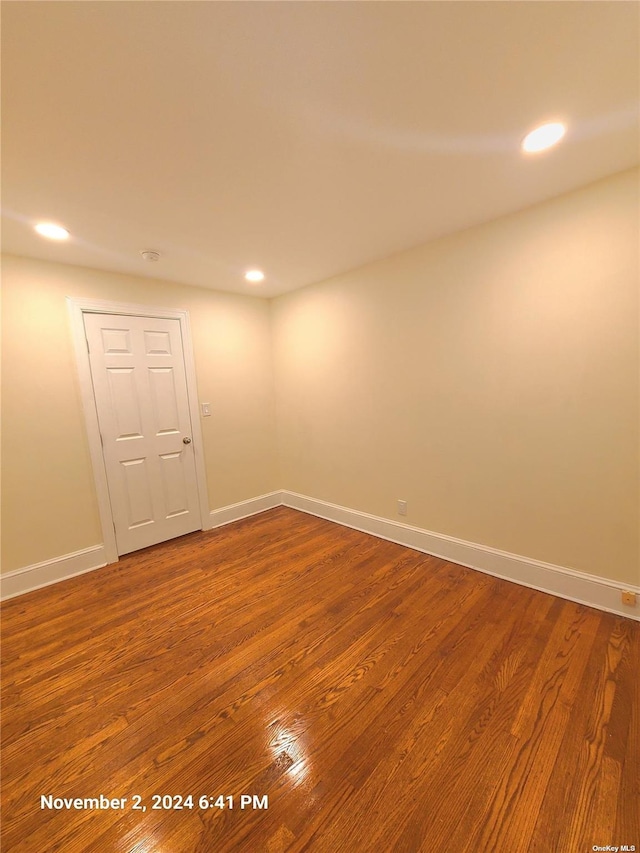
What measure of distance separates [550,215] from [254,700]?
3.07 meters

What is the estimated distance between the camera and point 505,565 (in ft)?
7.40

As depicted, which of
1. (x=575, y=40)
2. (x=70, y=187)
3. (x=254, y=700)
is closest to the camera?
(x=575, y=40)

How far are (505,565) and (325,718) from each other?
1.59 meters

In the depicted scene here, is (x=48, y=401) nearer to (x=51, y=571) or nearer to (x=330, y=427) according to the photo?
(x=51, y=571)

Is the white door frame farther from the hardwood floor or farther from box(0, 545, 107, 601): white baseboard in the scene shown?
the hardwood floor

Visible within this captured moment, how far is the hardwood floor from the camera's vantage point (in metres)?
1.03

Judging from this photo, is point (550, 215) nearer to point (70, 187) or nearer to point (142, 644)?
point (70, 187)

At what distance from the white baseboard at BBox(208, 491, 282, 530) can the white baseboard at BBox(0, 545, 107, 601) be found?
1009 millimetres

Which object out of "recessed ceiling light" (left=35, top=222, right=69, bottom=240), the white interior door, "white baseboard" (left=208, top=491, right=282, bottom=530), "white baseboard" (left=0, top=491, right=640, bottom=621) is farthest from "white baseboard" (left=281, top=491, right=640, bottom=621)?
"recessed ceiling light" (left=35, top=222, right=69, bottom=240)

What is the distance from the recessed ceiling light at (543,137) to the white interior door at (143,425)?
284cm

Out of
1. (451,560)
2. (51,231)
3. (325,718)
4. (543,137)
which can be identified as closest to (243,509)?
(451,560)

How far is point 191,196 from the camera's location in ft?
5.60

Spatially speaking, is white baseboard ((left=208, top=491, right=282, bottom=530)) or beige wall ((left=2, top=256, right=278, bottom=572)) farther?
white baseboard ((left=208, top=491, right=282, bottom=530))

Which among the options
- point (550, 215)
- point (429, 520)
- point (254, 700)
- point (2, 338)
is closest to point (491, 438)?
point (429, 520)
